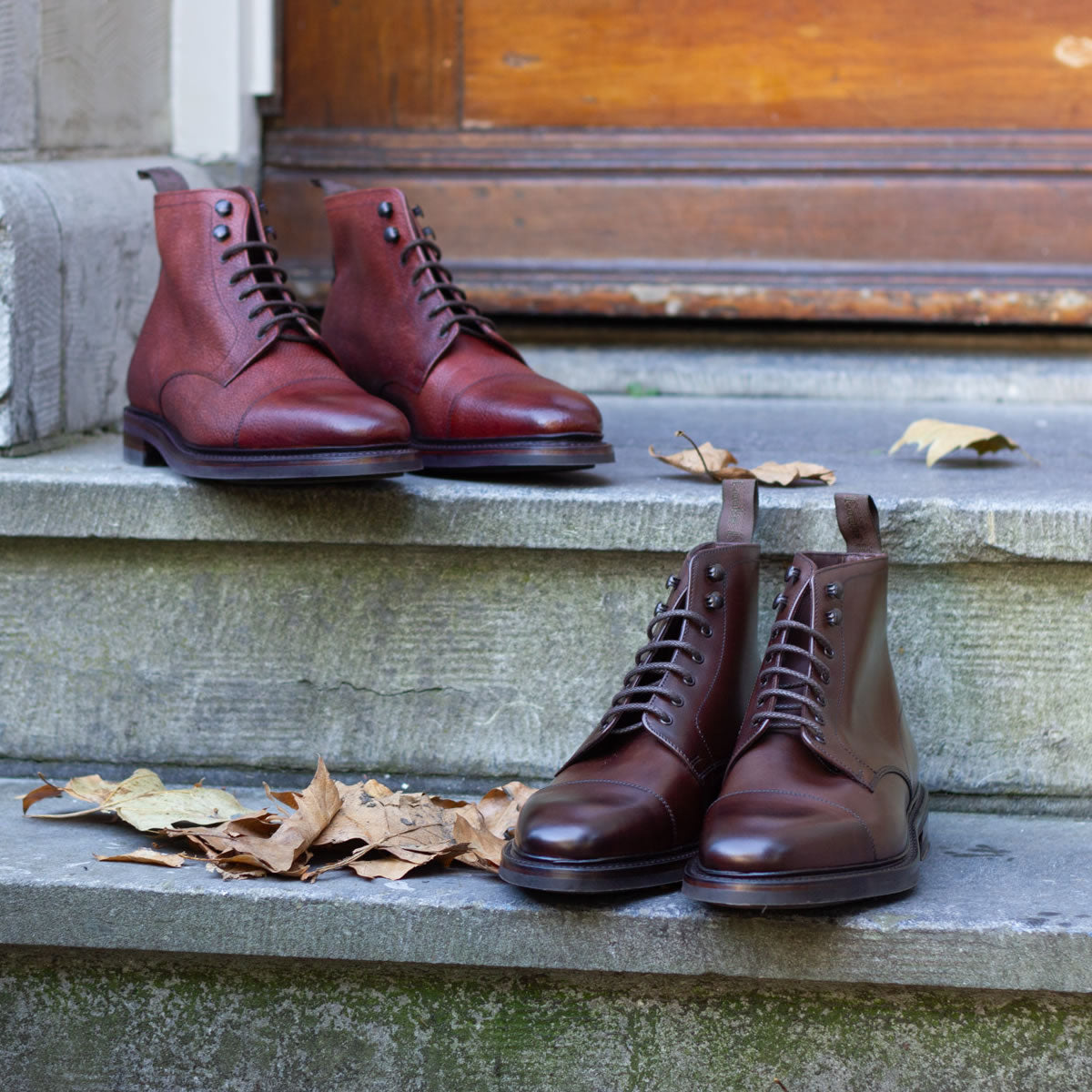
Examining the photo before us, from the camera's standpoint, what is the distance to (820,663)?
1291 millimetres

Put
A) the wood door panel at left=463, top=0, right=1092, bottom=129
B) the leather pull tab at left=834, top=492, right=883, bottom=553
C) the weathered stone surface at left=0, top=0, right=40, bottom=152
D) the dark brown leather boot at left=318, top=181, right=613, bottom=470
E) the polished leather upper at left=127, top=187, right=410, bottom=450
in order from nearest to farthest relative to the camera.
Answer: the leather pull tab at left=834, top=492, right=883, bottom=553 < the polished leather upper at left=127, top=187, right=410, bottom=450 < the dark brown leather boot at left=318, top=181, right=613, bottom=470 < the weathered stone surface at left=0, top=0, right=40, bottom=152 < the wood door panel at left=463, top=0, right=1092, bottom=129

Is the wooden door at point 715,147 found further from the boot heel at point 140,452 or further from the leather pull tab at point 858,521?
the leather pull tab at point 858,521

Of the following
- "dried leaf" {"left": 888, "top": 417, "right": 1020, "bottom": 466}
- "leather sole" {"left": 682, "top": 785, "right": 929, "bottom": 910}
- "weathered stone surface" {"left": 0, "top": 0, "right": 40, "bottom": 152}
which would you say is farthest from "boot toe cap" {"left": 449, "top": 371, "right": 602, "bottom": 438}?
"weathered stone surface" {"left": 0, "top": 0, "right": 40, "bottom": 152}

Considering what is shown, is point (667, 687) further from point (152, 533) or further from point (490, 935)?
point (152, 533)

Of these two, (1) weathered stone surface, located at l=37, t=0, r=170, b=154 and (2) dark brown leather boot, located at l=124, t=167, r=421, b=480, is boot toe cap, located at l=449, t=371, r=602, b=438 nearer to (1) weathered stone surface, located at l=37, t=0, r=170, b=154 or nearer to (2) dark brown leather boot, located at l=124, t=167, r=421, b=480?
(2) dark brown leather boot, located at l=124, t=167, r=421, b=480

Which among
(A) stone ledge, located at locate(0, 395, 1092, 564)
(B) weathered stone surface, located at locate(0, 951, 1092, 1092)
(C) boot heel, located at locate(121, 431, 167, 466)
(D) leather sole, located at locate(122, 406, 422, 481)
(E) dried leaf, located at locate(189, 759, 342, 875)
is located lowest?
(B) weathered stone surface, located at locate(0, 951, 1092, 1092)

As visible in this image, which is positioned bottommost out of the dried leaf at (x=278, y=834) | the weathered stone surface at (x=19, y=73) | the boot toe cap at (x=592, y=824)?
the dried leaf at (x=278, y=834)

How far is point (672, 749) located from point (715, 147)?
1.50 m

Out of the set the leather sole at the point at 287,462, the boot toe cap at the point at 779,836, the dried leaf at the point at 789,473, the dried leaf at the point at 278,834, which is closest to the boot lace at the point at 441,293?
the leather sole at the point at 287,462

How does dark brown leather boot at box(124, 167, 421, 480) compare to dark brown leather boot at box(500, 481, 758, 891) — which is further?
dark brown leather boot at box(124, 167, 421, 480)

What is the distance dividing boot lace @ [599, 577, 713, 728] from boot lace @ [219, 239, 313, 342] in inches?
22.6

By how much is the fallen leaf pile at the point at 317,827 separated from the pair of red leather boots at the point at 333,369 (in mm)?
355

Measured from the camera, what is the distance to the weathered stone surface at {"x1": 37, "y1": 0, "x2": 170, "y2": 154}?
1976 mm

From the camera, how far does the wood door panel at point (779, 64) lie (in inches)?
93.9
